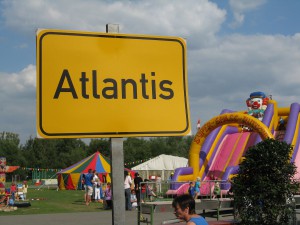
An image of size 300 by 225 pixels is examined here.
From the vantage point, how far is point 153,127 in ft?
9.82

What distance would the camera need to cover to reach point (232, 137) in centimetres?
2497

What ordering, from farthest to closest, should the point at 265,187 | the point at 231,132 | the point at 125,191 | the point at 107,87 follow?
the point at 231,132 → the point at 125,191 → the point at 265,187 → the point at 107,87

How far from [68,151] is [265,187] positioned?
89.5 meters

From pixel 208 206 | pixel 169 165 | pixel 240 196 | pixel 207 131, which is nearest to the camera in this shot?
pixel 240 196

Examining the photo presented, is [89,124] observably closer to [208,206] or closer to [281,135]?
[208,206]

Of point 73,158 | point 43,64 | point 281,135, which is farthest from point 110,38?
point 73,158

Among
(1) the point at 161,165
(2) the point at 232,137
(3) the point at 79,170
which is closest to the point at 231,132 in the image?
(2) the point at 232,137

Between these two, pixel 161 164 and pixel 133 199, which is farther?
pixel 161 164

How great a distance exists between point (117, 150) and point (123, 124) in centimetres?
16

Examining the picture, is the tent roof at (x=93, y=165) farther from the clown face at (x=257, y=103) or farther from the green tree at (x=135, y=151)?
the green tree at (x=135, y=151)

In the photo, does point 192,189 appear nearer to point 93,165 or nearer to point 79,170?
point 93,165

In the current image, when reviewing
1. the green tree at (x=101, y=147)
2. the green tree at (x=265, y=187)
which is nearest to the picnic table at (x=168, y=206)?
the green tree at (x=265, y=187)

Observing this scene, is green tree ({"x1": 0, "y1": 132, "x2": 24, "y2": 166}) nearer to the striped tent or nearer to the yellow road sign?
the striped tent

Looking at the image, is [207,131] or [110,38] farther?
[207,131]
